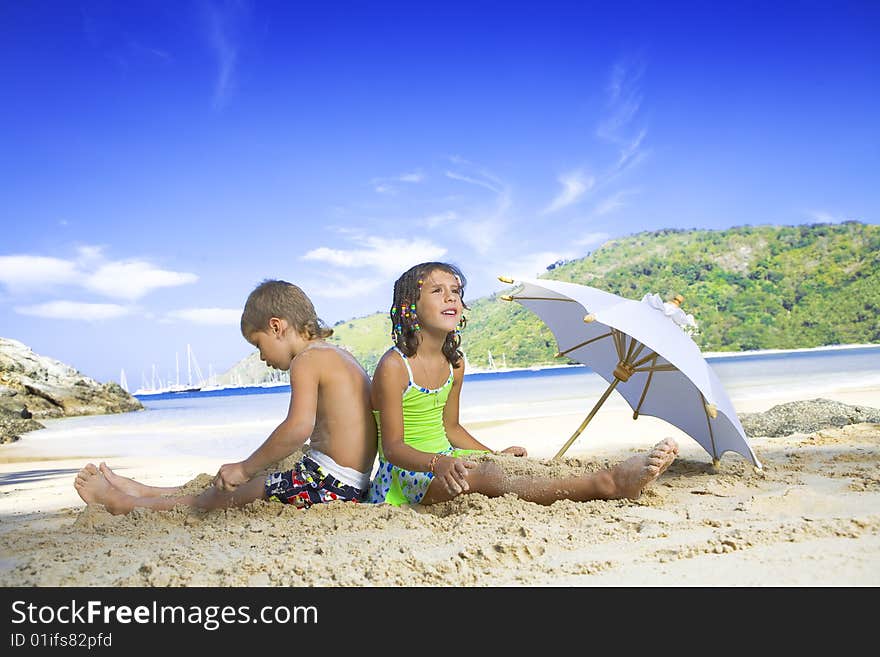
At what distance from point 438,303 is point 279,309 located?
818 mm

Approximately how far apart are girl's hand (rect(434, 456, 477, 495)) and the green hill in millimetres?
37697

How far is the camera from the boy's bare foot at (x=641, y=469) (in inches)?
115

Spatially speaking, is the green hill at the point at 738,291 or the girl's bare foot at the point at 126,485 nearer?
the girl's bare foot at the point at 126,485

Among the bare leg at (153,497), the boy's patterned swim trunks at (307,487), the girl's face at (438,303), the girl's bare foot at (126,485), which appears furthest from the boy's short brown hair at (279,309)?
the girl's bare foot at (126,485)

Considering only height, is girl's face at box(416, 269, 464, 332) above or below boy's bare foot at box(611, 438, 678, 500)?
above

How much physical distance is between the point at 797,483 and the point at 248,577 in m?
2.92

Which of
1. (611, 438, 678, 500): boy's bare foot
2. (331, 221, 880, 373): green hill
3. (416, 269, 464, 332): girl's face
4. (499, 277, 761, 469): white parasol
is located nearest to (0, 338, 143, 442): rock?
(499, 277, 761, 469): white parasol

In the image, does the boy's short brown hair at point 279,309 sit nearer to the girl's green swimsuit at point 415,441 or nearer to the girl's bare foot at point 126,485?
the girl's green swimsuit at point 415,441

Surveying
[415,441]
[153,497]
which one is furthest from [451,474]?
[153,497]

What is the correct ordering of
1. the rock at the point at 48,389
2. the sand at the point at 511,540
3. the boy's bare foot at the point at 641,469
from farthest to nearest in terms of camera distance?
the rock at the point at 48,389, the boy's bare foot at the point at 641,469, the sand at the point at 511,540

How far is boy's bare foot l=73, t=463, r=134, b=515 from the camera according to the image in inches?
140

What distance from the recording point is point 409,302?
A: 3.51 metres

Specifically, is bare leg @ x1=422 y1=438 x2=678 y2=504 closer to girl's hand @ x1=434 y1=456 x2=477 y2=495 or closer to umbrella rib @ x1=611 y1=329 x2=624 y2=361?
girl's hand @ x1=434 y1=456 x2=477 y2=495
